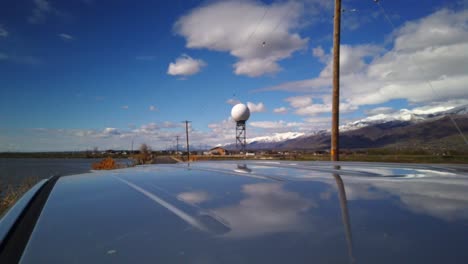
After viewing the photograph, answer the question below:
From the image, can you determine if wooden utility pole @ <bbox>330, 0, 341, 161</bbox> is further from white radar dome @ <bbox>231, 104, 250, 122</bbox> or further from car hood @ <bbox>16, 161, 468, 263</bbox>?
white radar dome @ <bbox>231, 104, 250, 122</bbox>

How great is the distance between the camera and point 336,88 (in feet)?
32.2

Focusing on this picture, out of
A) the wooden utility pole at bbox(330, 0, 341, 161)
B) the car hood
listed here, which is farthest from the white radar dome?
the car hood

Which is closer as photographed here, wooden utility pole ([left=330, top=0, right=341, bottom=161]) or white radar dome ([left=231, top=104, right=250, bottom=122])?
wooden utility pole ([left=330, top=0, right=341, bottom=161])

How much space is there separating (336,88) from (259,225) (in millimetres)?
9313

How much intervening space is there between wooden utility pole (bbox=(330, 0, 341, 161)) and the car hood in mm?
7573

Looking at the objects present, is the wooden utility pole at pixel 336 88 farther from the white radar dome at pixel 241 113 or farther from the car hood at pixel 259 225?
the white radar dome at pixel 241 113

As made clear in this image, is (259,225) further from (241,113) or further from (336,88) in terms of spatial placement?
(241,113)

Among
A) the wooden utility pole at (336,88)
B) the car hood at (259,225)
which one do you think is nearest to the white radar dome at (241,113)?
the wooden utility pole at (336,88)

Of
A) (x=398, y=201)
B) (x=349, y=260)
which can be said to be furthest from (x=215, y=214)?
(x=398, y=201)

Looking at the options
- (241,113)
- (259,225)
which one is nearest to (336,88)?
(259,225)

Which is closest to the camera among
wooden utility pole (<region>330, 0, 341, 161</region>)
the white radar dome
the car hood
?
the car hood

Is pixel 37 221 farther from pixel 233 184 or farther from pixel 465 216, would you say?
pixel 465 216

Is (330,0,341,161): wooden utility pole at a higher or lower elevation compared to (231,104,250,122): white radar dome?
lower

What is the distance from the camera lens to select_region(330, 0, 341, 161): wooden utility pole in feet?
31.6
